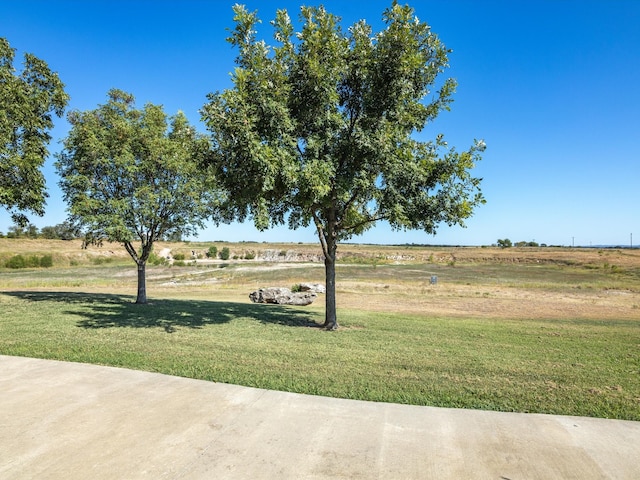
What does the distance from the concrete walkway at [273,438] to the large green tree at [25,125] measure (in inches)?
479

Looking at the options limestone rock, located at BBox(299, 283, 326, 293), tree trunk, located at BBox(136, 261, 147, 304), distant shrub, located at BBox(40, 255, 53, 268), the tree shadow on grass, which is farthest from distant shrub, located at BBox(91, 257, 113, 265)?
tree trunk, located at BBox(136, 261, 147, 304)

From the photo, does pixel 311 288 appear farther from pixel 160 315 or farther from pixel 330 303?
pixel 330 303

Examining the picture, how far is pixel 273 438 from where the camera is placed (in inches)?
172

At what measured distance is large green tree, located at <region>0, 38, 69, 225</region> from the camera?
47.9 feet

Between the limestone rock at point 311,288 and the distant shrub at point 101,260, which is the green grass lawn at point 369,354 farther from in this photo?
the distant shrub at point 101,260

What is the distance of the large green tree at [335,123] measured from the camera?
10.5 meters

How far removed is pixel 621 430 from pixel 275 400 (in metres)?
4.36

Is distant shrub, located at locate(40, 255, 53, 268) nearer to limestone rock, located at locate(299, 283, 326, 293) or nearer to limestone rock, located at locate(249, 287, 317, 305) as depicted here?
limestone rock, located at locate(299, 283, 326, 293)

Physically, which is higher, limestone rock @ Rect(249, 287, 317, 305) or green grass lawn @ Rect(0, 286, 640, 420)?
green grass lawn @ Rect(0, 286, 640, 420)

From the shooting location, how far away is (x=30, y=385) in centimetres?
591

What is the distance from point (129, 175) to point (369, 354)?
13.8 m

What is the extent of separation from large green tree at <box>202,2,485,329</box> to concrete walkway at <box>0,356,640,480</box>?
581cm

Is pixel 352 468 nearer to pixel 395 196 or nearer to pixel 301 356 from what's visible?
pixel 301 356

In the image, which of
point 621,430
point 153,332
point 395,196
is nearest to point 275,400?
point 621,430
